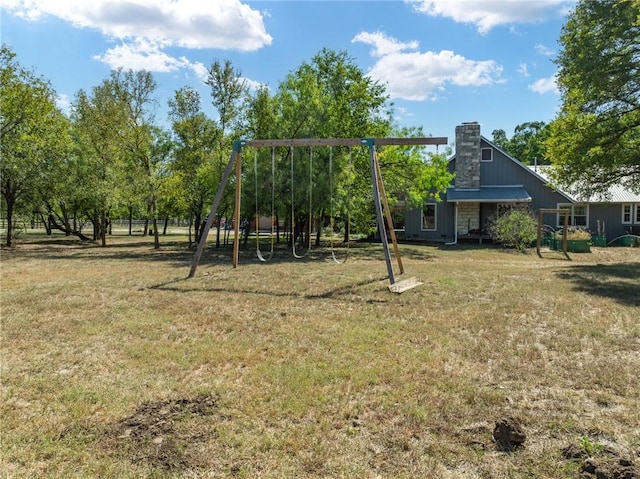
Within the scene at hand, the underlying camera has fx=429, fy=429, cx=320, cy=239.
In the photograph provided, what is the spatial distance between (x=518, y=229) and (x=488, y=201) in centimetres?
399

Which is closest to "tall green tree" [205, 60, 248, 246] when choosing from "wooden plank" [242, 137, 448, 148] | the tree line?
A: the tree line

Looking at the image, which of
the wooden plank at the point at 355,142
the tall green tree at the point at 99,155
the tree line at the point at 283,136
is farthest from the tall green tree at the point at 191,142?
the wooden plank at the point at 355,142

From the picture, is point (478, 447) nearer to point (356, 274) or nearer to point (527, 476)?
point (527, 476)

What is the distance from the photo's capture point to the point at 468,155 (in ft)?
74.7

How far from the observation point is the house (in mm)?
21753

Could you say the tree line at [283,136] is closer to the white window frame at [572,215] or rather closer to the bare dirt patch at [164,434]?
the white window frame at [572,215]

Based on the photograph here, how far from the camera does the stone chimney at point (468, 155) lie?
2214 centimetres

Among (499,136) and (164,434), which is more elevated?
(499,136)

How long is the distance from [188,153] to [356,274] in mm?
10519

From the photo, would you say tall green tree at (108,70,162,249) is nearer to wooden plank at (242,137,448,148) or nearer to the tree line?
the tree line

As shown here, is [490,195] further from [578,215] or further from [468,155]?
[578,215]

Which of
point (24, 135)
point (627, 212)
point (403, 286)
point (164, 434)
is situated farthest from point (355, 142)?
point (627, 212)

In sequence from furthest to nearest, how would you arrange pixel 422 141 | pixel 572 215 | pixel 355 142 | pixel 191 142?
pixel 572 215
pixel 191 142
pixel 355 142
pixel 422 141

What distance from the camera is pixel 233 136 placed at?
1738cm
